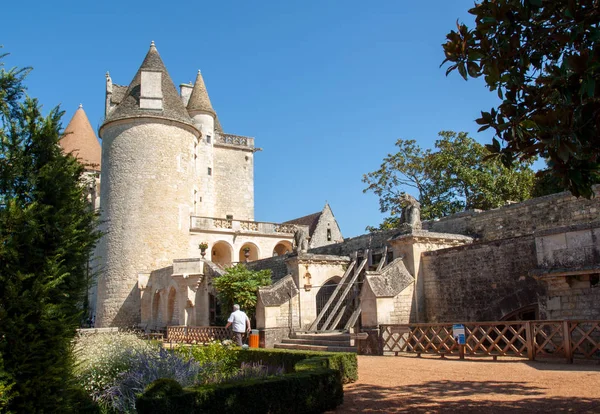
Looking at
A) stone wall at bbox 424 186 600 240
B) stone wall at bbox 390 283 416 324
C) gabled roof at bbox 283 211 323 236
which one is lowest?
stone wall at bbox 390 283 416 324

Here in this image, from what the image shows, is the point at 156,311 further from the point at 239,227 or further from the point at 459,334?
the point at 459,334

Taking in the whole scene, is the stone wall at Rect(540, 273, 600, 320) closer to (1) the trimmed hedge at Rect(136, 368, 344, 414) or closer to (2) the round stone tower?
(1) the trimmed hedge at Rect(136, 368, 344, 414)

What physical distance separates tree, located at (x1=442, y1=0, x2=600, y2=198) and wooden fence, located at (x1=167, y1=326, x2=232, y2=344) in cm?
1389

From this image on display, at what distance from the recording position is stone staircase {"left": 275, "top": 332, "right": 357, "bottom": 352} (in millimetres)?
13812

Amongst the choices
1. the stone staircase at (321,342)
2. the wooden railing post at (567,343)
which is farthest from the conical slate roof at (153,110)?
the wooden railing post at (567,343)

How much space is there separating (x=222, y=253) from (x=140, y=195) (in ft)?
24.4

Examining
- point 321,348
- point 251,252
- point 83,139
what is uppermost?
point 83,139

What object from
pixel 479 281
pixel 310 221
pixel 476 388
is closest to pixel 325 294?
pixel 479 281

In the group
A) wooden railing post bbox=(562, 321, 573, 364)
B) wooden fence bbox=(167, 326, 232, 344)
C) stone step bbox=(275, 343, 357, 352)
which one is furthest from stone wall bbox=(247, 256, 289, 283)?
wooden railing post bbox=(562, 321, 573, 364)

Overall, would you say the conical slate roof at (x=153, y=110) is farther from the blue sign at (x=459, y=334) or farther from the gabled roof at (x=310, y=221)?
the blue sign at (x=459, y=334)

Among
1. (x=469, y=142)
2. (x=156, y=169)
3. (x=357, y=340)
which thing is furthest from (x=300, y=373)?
(x=469, y=142)

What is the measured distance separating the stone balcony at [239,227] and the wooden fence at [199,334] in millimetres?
8699

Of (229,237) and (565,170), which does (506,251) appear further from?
(229,237)

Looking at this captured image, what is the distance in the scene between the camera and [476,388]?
8.09m
